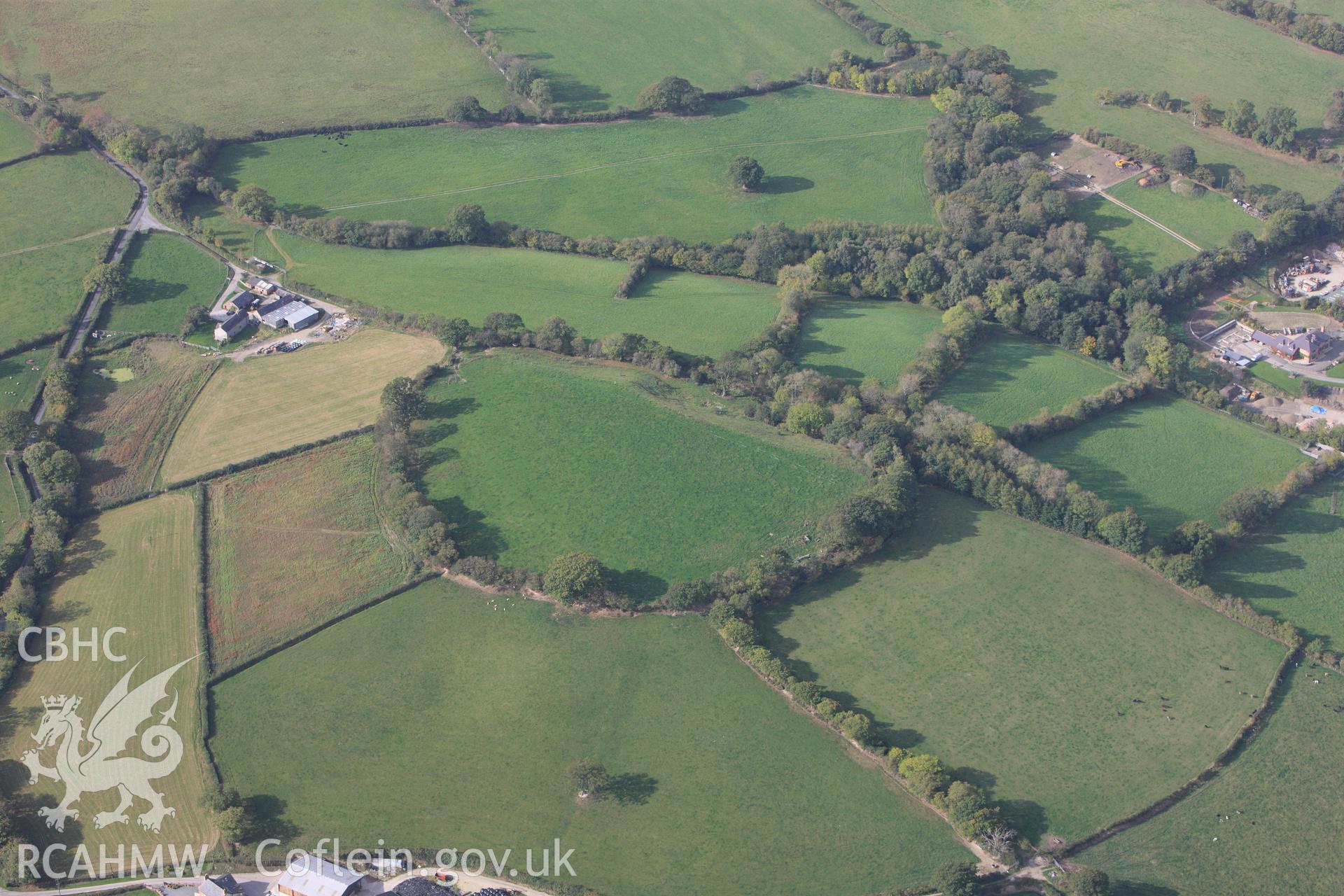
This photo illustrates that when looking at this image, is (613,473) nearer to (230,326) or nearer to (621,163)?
(230,326)

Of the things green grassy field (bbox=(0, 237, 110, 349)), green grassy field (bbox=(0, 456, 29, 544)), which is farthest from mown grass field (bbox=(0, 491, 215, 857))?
green grassy field (bbox=(0, 237, 110, 349))

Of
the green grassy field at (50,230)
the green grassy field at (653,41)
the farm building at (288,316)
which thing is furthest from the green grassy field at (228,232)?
→ the green grassy field at (653,41)

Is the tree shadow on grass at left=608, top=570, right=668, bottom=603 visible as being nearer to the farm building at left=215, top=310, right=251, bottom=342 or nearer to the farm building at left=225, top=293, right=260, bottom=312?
the farm building at left=215, top=310, right=251, bottom=342

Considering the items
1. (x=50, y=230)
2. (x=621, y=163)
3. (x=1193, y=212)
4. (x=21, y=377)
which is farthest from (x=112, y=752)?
(x=1193, y=212)

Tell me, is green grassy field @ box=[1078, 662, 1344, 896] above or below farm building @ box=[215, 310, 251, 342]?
below

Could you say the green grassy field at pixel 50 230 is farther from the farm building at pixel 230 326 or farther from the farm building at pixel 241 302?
the farm building at pixel 230 326
